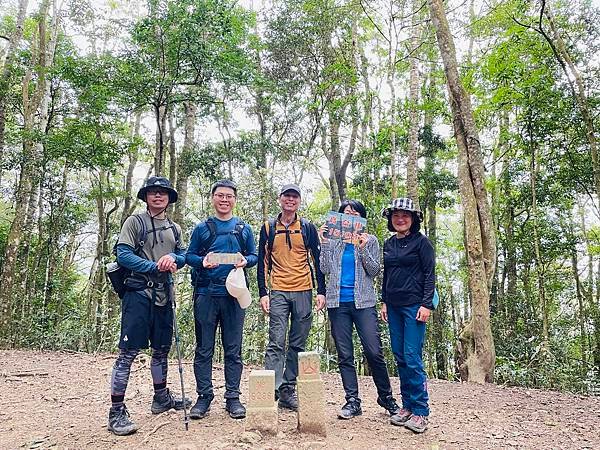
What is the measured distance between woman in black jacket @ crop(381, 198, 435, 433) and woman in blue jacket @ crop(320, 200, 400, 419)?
14 cm

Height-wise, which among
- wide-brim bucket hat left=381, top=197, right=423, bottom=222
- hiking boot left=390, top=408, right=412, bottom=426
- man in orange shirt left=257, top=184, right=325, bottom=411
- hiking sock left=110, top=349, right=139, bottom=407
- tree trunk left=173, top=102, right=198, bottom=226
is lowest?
hiking boot left=390, top=408, right=412, bottom=426

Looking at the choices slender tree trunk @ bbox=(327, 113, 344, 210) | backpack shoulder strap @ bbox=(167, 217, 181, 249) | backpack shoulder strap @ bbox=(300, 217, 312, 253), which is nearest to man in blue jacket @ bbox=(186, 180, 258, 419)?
backpack shoulder strap @ bbox=(167, 217, 181, 249)

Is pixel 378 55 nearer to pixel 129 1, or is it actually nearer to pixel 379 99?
pixel 379 99

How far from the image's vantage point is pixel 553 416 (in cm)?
484

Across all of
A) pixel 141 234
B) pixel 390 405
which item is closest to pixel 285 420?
pixel 390 405

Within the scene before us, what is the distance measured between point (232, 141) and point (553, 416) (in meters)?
9.47

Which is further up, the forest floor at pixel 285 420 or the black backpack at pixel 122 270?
→ the black backpack at pixel 122 270

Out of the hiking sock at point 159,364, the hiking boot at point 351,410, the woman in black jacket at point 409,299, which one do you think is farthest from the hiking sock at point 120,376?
the woman in black jacket at point 409,299

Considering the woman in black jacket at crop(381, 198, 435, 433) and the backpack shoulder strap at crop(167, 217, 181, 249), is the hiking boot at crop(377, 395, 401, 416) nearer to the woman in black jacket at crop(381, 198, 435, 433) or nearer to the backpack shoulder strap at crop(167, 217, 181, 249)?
the woman in black jacket at crop(381, 198, 435, 433)

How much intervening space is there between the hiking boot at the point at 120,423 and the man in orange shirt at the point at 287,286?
3.99 feet

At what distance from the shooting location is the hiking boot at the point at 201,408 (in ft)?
12.8

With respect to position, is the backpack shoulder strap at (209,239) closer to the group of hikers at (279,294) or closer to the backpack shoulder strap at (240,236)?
the group of hikers at (279,294)

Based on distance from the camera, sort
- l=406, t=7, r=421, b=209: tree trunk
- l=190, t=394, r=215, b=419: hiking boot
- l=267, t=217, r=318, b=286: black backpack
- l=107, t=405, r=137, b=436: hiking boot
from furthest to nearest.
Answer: l=406, t=7, r=421, b=209: tree trunk → l=267, t=217, r=318, b=286: black backpack → l=190, t=394, r=215, b=419: hiking boot → l=107, t=405, r=137, b=436: hiking boot

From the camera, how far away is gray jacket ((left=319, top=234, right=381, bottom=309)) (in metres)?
4.08
